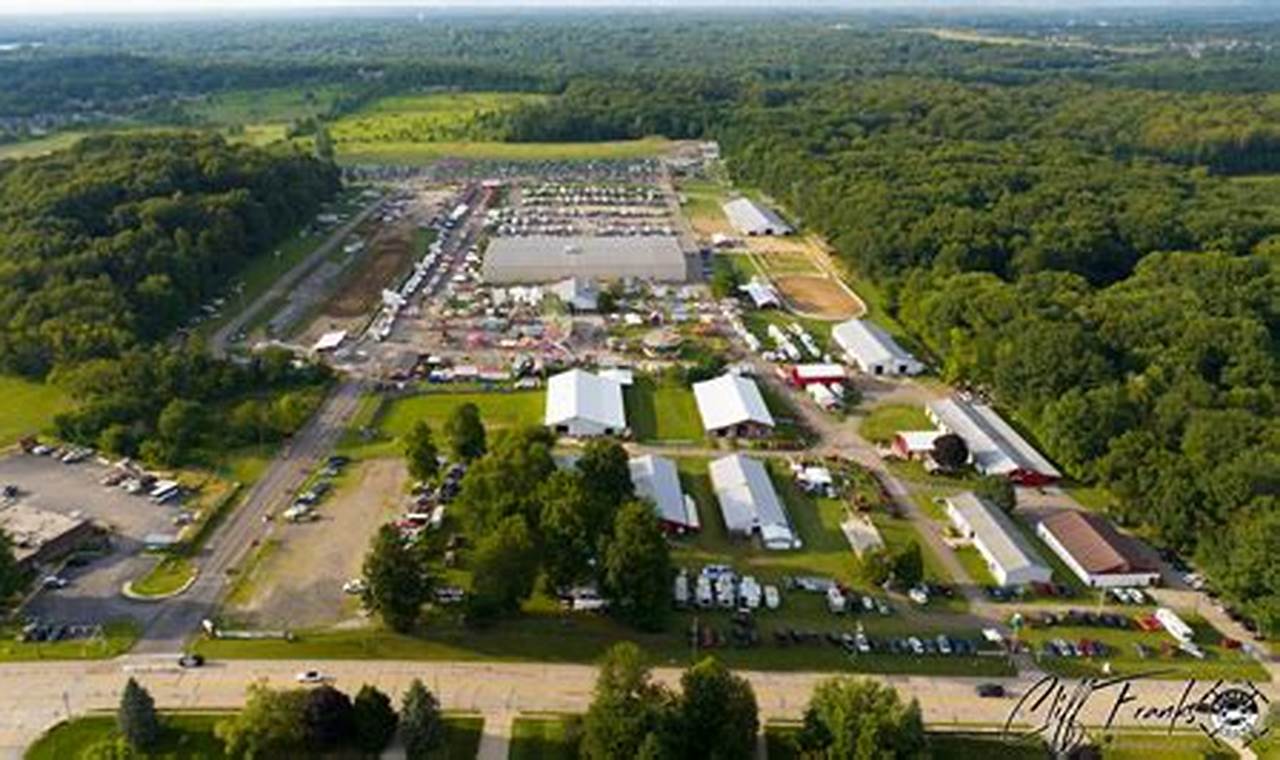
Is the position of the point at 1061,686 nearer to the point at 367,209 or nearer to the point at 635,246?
the point at 635,246

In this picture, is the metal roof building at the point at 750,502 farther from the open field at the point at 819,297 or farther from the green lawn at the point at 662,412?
the open field at the point at 819,297

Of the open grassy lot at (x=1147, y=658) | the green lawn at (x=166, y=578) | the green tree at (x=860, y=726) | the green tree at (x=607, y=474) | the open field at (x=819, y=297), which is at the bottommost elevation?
the open field at (x=819, y=297)

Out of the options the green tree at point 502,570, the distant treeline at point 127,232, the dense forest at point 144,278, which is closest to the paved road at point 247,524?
the dense forest at point 144,278

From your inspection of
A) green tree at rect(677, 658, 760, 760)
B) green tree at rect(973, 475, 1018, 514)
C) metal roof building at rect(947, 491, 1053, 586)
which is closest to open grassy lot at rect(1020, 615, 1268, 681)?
metal roof building at rect(947, 491, 1053, 586)

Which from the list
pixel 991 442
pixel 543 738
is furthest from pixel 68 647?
pixel 991 442

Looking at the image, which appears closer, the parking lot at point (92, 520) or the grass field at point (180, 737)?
the grass field at point (180, 737)

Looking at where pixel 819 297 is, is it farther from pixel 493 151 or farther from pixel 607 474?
pixel 493 151

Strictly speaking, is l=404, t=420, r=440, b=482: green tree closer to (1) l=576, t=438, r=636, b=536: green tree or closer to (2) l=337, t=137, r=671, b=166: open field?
(1) l=576, t=438, r=636, b=536: green tree
